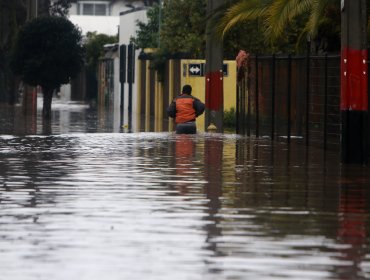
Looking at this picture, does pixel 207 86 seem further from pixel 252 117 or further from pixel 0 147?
pixel 0 147

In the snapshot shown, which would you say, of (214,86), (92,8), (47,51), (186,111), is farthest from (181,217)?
(92,8)

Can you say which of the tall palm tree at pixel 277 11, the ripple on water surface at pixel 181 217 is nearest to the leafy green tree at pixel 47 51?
the tall palm tree at pixel 277 11

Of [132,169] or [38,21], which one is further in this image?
[38,21]

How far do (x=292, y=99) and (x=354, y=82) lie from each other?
761 centimetres

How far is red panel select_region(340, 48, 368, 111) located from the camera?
21.9 m

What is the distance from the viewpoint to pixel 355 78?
72.1ft

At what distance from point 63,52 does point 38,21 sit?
1.62 m

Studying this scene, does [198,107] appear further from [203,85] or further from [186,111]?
[203,85]

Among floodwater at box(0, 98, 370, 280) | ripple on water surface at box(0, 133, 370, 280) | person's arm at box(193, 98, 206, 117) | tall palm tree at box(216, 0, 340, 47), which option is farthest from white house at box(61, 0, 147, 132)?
floodwater at box(0, 98, 370, 280)

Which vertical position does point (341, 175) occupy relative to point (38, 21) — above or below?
below

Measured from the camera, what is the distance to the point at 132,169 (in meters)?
20.6

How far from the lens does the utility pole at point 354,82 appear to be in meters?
21.8

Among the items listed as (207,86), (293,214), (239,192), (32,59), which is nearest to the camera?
(293,214)

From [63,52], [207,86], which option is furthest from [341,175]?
[63,52]
